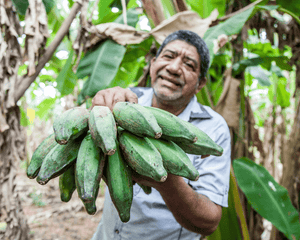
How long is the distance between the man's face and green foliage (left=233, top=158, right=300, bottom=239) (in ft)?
2.31

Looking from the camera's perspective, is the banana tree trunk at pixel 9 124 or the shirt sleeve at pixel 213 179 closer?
the shirt sleeve at pixel 213 179

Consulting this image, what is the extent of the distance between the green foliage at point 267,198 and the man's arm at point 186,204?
2.15 ft

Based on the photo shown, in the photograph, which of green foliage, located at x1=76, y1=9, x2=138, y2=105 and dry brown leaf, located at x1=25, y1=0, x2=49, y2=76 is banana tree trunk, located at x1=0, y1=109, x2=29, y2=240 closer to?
dry brown leaf, located at x1=25, y1=0, x2=49, y2=76

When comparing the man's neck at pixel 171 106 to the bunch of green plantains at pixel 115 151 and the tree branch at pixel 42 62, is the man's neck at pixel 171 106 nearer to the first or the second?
the bunch of green plantains at pixel 115 151

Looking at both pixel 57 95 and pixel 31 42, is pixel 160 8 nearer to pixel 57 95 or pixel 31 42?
pixel 31 42

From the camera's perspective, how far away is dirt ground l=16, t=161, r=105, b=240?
2.71 meters

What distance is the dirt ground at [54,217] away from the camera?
8.90ft

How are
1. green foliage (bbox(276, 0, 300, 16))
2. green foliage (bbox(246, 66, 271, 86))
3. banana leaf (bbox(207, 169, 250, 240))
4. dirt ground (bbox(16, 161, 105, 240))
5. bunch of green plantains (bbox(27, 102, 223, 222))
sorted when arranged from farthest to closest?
dirt ground (bbox(16, 161, 105, 240)), green foliage (bbox(246, 66, 271, 86)), green foliage (bbox(276, 0, 300, 16)), banana leaf (bbox(207, 169, 250, 240)), bunch of green plantains (bbox(27, 102, 223, 222))

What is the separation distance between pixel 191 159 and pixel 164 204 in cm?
22

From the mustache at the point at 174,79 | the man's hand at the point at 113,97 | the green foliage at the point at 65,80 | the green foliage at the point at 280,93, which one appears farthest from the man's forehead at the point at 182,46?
the green foliage at the point at 280,93

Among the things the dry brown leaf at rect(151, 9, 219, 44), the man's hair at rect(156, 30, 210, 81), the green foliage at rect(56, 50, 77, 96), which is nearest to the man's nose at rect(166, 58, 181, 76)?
the man's hair at rect(156, 30, 210, 81)

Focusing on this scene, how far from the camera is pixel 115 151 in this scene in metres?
0.47

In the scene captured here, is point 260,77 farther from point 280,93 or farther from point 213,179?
point 213,179

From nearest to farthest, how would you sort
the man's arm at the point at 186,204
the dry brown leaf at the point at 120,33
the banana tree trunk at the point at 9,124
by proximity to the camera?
the man's arm at the point at 186,204
the banana tree trunk at the point at 9,124
the dry brown leaf at the point at 120,33
